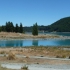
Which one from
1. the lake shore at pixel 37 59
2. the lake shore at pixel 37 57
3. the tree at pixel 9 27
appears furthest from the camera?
the tree at pixel 9 27

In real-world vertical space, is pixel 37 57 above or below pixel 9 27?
below

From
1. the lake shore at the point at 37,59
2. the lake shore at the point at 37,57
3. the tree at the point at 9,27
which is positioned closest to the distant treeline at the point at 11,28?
the tree at the point at 9,27

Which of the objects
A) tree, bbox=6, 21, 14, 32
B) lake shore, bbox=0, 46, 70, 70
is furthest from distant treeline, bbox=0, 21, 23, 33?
lake shore, bbox=0, 46, 70, 70

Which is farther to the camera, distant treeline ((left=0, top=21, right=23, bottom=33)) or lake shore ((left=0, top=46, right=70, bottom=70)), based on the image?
distant treeline ((left=0, top=21, right=23, bottom=33))

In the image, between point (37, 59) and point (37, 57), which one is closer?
point (37, 59)

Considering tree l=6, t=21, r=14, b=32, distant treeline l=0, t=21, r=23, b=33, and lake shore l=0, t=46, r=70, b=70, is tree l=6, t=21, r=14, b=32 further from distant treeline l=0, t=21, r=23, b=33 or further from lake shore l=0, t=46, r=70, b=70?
lake shore l=0, t=46, r=70, b=70

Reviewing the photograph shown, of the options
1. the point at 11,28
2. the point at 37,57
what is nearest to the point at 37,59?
the point at 37,57

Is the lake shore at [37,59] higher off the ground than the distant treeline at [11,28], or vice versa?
the distant treeline at [11,28]

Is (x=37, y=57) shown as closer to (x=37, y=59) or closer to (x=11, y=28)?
(x=37, y=59)

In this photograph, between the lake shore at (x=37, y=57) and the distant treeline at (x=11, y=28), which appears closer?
the lake shore at (x=37, y=57)

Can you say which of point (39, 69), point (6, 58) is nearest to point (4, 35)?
point (6, 58)

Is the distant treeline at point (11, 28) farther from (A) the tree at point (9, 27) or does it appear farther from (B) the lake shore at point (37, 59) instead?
(B) the lake shore at point (37, 59)

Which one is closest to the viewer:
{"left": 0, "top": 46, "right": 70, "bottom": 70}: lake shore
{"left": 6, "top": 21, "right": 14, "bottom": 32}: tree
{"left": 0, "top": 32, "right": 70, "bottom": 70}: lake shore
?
{"left": 0, "top": 46, "right": 70, "bottom": 70}: lake shore

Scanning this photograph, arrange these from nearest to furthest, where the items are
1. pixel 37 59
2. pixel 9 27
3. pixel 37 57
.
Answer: pixel 37 59, pixel 37 57, pixel 9 27
